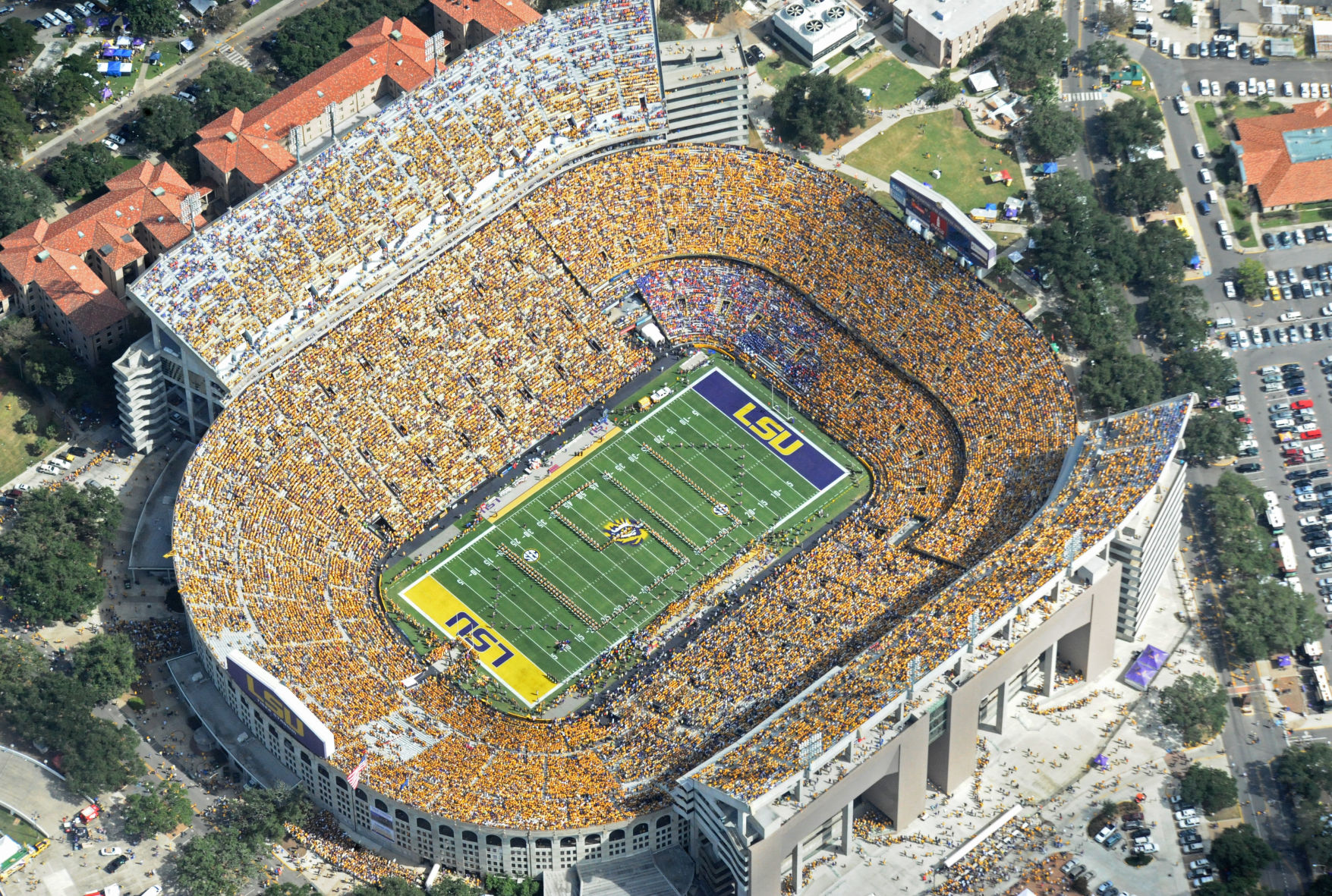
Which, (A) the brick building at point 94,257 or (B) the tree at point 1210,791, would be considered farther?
(A) the brick building at point 94,257

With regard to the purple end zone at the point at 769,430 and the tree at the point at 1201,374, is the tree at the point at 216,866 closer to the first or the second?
the purple end zone at the point at 769,430

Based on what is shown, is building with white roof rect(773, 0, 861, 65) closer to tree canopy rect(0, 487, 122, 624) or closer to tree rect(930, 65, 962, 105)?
tree rect(930, 65, 962, 105)

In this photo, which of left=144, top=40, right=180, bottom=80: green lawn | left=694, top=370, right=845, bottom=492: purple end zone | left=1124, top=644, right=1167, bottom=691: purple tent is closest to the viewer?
left=1124, top=644, right=1167, bottom=691: purple tent

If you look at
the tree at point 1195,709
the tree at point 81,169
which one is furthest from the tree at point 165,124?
the tree at point 1195,709

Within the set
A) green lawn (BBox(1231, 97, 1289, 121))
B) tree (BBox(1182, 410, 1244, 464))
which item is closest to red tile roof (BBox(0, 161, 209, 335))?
tree (BBox(1182, 410, 1244, 464))

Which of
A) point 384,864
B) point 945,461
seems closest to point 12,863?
point 384,864

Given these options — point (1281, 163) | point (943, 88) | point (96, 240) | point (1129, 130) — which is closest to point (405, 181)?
point (96, 240)

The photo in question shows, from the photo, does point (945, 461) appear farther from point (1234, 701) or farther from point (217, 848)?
point (217, 848)
